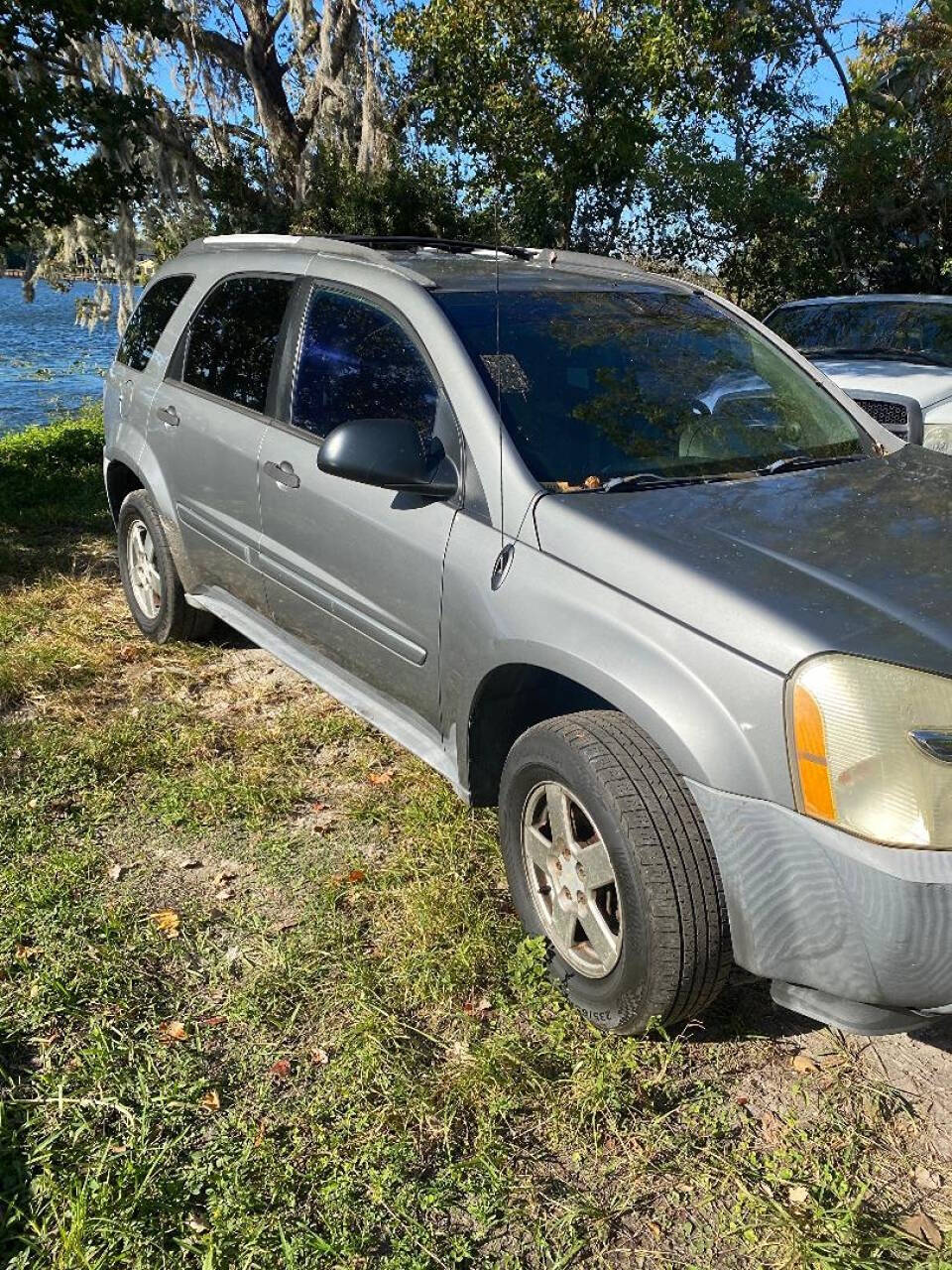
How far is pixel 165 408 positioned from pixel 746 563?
9.68ft

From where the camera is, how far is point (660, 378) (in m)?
3.40

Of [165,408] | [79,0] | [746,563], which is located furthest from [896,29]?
[746,563]

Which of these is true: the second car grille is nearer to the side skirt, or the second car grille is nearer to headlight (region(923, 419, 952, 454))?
headlight (region(923, 419, 952, 454))

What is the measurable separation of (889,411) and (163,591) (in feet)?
14.9

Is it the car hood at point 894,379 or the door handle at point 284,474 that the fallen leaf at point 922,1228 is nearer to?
the door handle at point 284,474

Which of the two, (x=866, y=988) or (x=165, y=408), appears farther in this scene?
(x=165, y=408)

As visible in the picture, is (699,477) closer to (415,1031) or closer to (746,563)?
(746,563)

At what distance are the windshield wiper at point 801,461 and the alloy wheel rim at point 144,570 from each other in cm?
290

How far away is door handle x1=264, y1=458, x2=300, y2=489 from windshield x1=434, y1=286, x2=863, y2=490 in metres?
0.78

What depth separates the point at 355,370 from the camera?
142 inches

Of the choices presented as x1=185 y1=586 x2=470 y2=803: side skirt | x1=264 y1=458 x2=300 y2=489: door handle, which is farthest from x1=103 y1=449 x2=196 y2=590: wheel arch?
x1=264 y1=458 x2=300 y2=489: door handle

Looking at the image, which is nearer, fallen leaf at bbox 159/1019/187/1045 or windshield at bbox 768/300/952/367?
fallen leaf at bbox 159/1019/187/1045

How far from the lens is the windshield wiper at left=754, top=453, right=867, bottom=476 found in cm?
317

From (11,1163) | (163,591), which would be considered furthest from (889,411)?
(11,1163)
